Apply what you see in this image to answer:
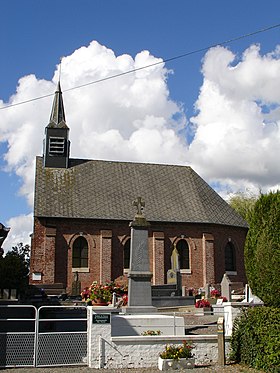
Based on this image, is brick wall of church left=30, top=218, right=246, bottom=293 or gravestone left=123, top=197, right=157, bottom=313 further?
brick wall of church left=30, top=218, right=246, bottom=293

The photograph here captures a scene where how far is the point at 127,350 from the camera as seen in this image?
1103 centimetres

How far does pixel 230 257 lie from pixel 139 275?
63.4 feet

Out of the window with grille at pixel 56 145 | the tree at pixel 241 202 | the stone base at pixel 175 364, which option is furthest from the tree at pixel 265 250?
A: the tree at pixel 241 202

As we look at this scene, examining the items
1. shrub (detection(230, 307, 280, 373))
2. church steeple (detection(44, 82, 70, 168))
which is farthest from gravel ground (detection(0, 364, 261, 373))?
church steeple (detection(44, 82, 70, 168))

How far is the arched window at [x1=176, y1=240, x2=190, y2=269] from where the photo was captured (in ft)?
108

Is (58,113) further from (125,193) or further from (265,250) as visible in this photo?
(265,250)

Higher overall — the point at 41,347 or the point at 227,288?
the point at 227,288

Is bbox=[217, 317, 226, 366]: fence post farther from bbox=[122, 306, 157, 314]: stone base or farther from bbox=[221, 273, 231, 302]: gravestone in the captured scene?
bbox=[221, 273, 231, 302]: gravestone

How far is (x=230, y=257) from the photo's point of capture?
113 feet

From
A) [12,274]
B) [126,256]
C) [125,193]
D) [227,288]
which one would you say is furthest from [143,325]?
[125,193]

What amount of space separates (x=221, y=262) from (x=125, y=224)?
7.47 meters

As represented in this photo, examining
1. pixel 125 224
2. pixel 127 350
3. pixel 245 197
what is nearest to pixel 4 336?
pixel 127 350

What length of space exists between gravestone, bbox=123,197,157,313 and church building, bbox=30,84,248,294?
11444mm

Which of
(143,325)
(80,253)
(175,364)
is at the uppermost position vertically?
(80,253)
